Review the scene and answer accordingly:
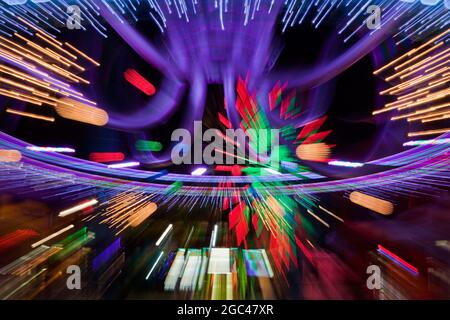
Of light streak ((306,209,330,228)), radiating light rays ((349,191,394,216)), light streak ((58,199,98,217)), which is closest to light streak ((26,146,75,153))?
light streak ((58,199,98,217))

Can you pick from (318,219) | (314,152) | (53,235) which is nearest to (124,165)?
(53,235)

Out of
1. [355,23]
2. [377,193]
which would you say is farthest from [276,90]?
[377,193]

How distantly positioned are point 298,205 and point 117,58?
1820mm

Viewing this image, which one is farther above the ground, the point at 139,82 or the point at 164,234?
the point at 139,82

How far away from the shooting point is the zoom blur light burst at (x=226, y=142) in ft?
6.12

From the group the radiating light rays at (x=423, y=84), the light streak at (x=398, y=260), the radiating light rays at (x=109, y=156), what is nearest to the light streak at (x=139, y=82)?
the radiating light rays at (x=109, y=156)

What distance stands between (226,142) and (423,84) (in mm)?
1521

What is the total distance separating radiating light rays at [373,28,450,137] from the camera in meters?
1.91

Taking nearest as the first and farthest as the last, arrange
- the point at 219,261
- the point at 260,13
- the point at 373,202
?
the point at 260,13
the point at 219,261
the point at 373,202

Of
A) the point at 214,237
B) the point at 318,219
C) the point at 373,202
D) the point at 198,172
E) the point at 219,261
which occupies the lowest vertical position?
the point at 219,261

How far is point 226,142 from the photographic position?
207 cm

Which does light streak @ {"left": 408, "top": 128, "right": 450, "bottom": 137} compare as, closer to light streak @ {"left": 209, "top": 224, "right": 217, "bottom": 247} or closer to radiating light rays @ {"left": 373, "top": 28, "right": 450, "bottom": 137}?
radiating light rays @ {"left": 373, "top": 28, "right": 450, "bottom": 137}

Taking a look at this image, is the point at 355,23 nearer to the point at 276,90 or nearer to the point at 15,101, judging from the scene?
the point at 276,90

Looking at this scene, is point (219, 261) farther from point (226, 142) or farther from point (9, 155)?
point (9, 155)
